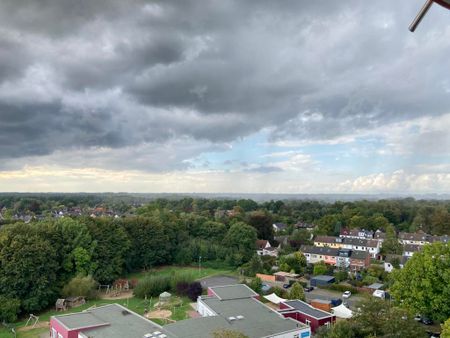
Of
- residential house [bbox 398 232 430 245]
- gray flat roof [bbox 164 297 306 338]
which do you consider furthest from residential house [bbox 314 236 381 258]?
gray flat roof [bbox 164 297 306 338]

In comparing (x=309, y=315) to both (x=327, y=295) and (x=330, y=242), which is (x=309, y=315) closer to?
(x=327, y=295)

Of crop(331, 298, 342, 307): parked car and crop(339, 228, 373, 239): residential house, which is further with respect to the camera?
crop(339, 228, 373, 239): residential house

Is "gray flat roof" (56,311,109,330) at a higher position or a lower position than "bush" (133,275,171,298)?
higher

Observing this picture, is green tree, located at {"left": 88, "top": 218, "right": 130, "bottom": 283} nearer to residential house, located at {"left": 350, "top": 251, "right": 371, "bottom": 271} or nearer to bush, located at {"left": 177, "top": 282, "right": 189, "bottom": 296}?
bush, located at {"left": 177, "top": 282, "right": 189, "bottom": 296}

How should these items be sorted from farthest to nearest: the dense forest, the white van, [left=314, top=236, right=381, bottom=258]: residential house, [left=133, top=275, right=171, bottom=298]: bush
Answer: [left=314, top=236, right=381, bottom=258]: residential house, [left=133, top=275, right=171, bottom=298]: bush, the white van, the dense forest

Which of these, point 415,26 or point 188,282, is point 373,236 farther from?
point 415,26

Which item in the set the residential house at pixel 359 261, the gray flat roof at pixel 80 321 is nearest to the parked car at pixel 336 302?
the residential house at pixel 359 261

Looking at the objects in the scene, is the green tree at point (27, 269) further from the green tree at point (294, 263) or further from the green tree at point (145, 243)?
the green tree at point (294, 263)
